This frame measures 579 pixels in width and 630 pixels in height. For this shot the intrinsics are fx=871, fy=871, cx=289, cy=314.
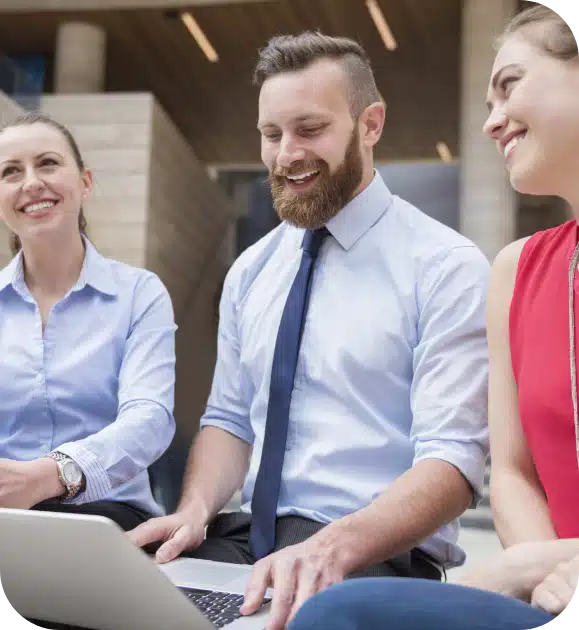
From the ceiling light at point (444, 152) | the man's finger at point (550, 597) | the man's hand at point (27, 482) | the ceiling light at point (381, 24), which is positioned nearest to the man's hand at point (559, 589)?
the man's finger at point (550, 597)

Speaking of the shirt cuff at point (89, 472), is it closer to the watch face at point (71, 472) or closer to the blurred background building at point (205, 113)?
the watch face at point (71, 472)

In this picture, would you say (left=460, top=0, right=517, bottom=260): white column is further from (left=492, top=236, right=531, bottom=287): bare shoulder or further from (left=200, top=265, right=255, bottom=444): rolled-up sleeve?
(left=492, top=236, right=531, bottom=287): bare shoulder

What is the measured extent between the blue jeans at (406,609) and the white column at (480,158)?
981cm

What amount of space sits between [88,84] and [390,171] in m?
6.02

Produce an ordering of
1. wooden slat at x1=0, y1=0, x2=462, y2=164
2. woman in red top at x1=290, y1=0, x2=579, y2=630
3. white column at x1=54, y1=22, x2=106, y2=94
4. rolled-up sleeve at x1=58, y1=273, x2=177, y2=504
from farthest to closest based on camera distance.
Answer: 1. wooden slat at x1=0, y1=0, x2=462, y2=164
2. white column at x1=54, y1=22, x2=106, y2=94
3. rolled-up sleeve at x1=58, y1=273, x2=177, y2=504
4. woman in red top at x1=290, y1=0, x2=579, y2=630

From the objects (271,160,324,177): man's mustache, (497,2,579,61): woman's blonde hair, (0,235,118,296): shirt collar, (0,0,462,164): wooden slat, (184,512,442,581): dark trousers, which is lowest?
(184,512,442,581): dark trousers

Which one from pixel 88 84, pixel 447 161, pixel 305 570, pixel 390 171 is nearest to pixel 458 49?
pixel 390 171

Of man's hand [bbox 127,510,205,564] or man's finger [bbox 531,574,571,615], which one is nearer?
man's finger [bbox 531,574,571,615]

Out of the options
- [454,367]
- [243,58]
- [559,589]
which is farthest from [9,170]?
[243,58]

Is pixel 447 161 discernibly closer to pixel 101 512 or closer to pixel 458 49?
pixel 458 49

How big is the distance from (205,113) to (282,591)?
1502cm

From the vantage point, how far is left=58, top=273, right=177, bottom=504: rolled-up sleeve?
187 cm

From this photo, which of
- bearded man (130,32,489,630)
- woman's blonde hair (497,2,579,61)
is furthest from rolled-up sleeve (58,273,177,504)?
woman's blonde hair (497,2,579,61)

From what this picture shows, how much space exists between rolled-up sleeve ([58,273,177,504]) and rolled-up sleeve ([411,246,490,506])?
638mm
